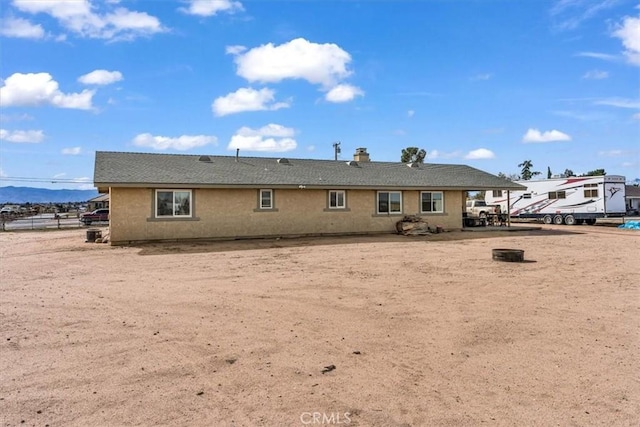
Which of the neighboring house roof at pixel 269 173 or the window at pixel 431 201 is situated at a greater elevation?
the neighboring house roof at pixel 269 173

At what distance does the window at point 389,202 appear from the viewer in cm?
2187

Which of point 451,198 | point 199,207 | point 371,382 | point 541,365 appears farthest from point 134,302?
point 451,198

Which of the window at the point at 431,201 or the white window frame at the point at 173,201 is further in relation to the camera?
the window at the point at 431,201

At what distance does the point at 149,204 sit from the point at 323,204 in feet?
25.2

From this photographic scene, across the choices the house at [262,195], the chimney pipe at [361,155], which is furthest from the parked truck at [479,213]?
the chimney pipe at [361,155]

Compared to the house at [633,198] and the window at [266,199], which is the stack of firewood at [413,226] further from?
the house at [633,198]

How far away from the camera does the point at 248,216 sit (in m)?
19.0

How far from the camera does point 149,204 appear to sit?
17.2 metres

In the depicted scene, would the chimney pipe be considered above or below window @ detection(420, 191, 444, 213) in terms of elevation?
above

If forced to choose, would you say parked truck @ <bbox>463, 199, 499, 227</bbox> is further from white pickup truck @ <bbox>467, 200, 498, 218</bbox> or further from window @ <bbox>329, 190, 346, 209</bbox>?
window @ <bbox>329, 190, 346, 209</bbox>

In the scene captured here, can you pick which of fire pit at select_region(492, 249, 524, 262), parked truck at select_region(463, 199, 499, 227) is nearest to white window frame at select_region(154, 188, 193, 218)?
fire pit at select_region(492, 249, 524, 262)

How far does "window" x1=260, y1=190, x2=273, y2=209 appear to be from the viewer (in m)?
19.2
